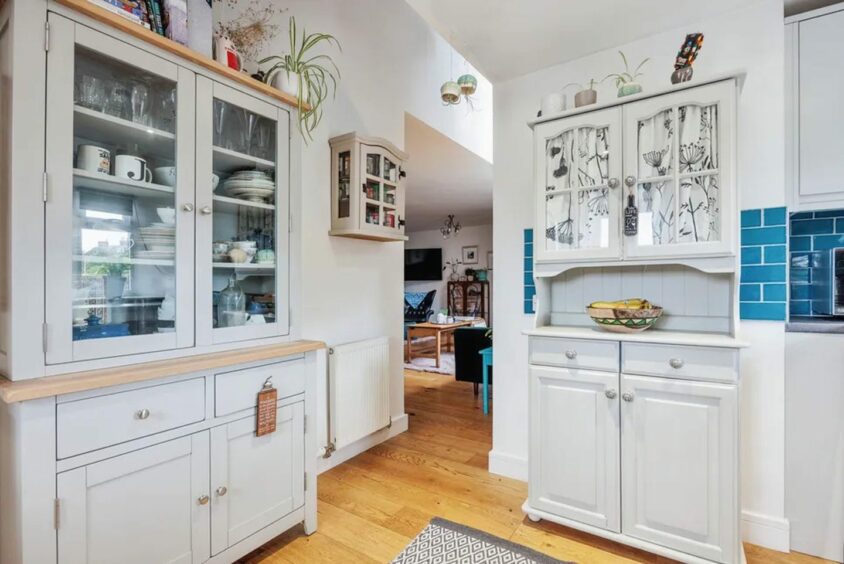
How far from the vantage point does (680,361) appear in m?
1.57

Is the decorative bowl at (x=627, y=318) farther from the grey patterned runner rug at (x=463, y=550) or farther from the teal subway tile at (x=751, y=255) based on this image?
the grey patterned runner rug at (x=463, y=550)

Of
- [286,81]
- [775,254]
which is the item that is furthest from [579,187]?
[286,81]

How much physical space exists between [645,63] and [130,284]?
8.02 ft

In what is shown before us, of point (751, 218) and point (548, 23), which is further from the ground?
point (548, 23)

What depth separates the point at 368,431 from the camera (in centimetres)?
267

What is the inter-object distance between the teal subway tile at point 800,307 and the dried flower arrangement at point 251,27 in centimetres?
294

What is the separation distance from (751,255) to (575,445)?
44.3 inches

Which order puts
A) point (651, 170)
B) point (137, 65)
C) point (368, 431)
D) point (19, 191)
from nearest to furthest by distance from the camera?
point (19, 191) → point (137, 65) → point (651, 170) → point (368, 431)

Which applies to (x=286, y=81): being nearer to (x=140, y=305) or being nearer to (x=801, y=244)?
(x=140, y=305)

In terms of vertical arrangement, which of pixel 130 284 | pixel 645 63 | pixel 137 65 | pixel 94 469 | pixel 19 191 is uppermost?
pixel 645 63

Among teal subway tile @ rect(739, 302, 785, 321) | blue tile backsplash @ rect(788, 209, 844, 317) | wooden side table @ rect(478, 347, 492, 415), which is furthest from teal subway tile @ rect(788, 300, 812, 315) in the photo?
wooden side table @ rect(478, 347, 492, 415)

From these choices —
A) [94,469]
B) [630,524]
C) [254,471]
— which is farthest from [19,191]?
[630,524]

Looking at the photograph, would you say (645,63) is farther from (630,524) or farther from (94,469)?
(94,469)

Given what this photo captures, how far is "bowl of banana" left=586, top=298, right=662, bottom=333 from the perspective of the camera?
5.65 ft
